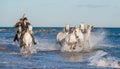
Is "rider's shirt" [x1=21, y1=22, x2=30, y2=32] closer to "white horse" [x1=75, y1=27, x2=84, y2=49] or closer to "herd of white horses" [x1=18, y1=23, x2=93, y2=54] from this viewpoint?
"herd of white horses" [x1=18, y1=23, x2=93, y2=54]

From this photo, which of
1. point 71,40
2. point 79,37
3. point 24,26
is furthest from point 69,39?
point 24,26

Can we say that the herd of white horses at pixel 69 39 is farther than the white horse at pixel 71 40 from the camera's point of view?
No

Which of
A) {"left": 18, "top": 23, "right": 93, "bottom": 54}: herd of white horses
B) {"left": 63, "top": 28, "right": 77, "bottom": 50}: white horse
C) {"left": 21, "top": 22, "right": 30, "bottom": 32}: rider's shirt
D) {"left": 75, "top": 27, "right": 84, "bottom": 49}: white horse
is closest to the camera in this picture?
{"left": 18, "top": 23, "right": 93, "bottom": 54}: herd of white horses

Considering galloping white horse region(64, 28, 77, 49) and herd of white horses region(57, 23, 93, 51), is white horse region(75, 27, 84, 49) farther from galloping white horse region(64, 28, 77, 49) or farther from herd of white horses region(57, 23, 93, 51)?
galloping white horse region(64, 28, 77, 49)

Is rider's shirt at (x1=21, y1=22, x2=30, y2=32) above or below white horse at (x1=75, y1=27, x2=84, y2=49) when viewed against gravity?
above

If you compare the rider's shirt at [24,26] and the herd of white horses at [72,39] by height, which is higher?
Answer: the rider's shirt at [24,26]

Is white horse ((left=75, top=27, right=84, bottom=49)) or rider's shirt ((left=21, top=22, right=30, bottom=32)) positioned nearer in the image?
rider's shirt ((left=21, top=22, right=30, bottom=32))

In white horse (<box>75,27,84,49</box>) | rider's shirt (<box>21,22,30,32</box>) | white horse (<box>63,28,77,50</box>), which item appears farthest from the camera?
white horse (<box>75,27,84,49</box>)

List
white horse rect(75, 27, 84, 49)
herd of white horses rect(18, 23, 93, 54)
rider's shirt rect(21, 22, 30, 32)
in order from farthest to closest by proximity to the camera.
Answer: white horse rect(75, 27, 84, 49), rider's shirt rect(21, 22, 30, 32), herd of white horses rect(18, 23, 93, 54)

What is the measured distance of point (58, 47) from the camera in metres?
30.2

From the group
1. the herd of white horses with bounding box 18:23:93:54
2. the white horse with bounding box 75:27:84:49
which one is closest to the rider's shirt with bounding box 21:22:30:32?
the herd of white horses with bounding box 18:23:93:54

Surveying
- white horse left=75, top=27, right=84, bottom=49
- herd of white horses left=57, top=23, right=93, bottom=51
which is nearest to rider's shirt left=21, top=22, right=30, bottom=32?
herd of white horses left=57, top=23, right=93, bottom=51

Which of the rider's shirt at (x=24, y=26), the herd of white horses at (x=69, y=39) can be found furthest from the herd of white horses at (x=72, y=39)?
the rider's shirt at (x=24, y=26)

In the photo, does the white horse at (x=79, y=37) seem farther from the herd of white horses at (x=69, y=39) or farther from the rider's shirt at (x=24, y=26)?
the rider's shirt at (x=24, y=26)
